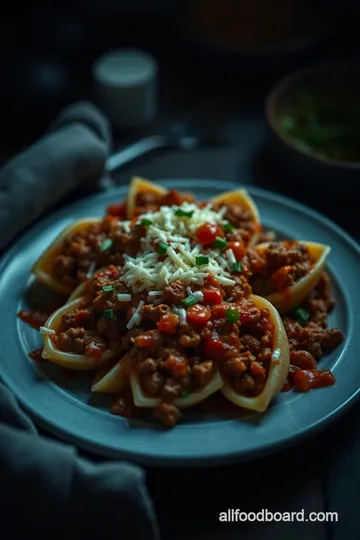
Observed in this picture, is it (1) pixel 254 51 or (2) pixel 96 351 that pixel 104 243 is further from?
(1) pixel 254 51

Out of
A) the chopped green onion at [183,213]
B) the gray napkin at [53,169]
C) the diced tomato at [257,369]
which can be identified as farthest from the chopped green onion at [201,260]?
the gray napkin at [53,169]

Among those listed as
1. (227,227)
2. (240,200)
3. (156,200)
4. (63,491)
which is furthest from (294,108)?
(63,491)

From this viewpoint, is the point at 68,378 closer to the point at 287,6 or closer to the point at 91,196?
the point at 91,196

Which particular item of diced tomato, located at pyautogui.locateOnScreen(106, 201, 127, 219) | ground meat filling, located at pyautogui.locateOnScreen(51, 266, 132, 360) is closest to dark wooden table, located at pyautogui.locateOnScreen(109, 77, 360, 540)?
ground meat filling, located at pyautogui.locateOnScreen(51, 266, 132, 360)

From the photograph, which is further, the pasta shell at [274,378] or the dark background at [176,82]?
the dark background at [176,82]

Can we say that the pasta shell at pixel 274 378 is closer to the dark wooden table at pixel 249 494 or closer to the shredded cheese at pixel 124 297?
the dark wooden table at pixel 249 494

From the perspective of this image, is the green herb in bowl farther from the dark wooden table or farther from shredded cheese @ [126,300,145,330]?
the dark wooden table

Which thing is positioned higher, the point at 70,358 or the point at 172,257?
the point at 172,257
